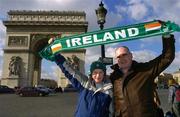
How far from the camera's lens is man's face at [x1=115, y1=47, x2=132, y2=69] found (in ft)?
12.9

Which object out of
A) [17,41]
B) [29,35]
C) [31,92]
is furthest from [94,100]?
[29,35]

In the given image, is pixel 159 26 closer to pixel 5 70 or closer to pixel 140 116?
→ pixel 140 116

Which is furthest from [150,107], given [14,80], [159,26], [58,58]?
[14,80]

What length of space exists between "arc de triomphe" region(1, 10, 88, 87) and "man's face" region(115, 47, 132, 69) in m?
40.9

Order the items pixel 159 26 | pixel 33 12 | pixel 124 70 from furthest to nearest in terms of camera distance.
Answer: pixel 33 12, pixel 159 26, pixel 124 70

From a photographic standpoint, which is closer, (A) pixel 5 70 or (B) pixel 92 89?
(B) pixel 92 89

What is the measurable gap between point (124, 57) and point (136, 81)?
0.28 m

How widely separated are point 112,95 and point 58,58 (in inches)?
35.8

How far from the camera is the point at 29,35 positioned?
47.2 meters

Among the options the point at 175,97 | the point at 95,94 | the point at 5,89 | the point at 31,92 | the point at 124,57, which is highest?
the point at 5,89

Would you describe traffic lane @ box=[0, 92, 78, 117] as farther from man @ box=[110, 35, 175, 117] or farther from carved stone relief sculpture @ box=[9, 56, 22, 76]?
carved stone relief sculpture @ box=[9, 56, 22, 76]

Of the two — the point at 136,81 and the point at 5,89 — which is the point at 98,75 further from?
the point at 5,89

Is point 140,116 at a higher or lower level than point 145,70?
lower

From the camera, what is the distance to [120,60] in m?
3.95
